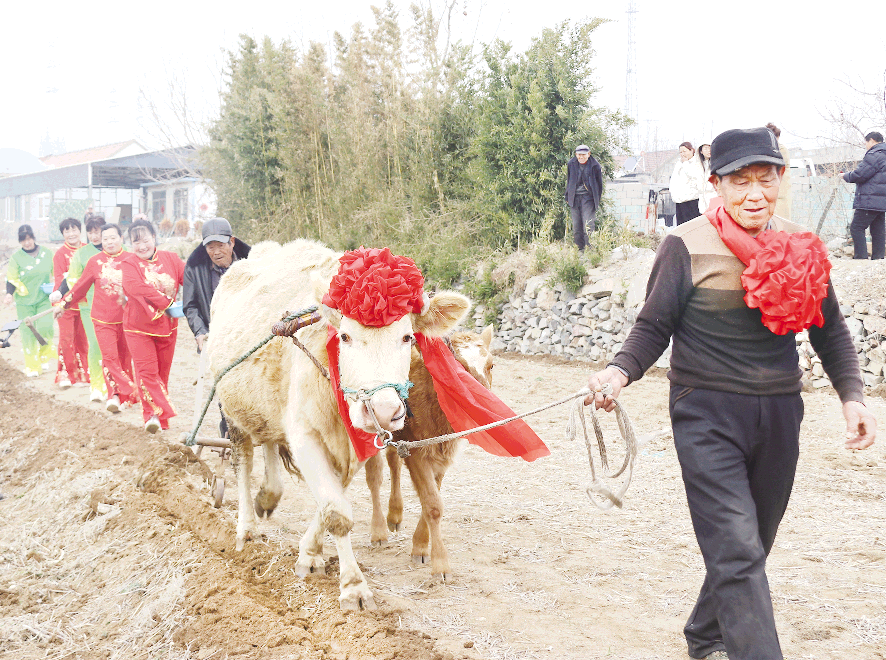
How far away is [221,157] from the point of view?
2091 centimetres

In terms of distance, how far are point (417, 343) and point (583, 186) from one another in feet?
29.5

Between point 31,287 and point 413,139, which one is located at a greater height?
point 413,139

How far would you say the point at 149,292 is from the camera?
845 centimetres

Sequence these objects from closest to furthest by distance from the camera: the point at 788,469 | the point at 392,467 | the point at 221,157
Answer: the point at 788,469, the point at 392,467, the point at 221,157

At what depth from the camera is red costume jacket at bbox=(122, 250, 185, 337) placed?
27.8ft

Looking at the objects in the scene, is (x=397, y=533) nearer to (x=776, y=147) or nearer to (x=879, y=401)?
(x=776, y=147)

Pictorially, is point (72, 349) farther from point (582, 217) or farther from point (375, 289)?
point (375, 289)

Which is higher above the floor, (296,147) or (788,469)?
(296,147)

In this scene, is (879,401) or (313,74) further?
(313,74)

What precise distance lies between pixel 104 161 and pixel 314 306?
1585 inches

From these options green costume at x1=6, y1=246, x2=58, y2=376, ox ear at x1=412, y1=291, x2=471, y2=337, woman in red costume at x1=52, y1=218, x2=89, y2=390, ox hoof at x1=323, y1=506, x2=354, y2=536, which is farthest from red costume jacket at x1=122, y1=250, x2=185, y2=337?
green costume at x1=6, y1=246, x2=58, y2=376

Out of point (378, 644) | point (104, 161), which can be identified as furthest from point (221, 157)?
point (104, 161)

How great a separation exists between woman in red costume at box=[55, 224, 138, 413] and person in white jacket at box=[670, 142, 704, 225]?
7.88 m

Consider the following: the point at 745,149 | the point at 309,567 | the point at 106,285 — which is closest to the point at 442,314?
the point at 309,567
